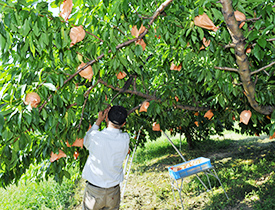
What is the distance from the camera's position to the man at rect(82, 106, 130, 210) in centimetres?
187

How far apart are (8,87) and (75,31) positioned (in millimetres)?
452

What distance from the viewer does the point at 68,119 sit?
141 cm

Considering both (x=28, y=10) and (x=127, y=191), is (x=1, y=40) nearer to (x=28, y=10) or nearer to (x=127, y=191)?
(x=28, y=10)

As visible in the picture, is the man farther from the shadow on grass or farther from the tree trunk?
the shadow on grass

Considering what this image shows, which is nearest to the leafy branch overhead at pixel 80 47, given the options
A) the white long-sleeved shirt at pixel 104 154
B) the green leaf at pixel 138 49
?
the green leaf at pixel 138 49

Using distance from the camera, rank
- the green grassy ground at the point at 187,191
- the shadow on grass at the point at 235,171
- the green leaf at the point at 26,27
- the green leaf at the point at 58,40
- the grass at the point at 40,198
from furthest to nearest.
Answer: the grass at the point at 40,198, the green grassy ground at the point at 187,191, the shadow on grass at the point at 235,171, the green leaf at the point at 58,40, the green leaf at the point at 26,27

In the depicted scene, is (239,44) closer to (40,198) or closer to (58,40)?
(58,40)

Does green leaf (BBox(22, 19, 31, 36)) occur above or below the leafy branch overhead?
above

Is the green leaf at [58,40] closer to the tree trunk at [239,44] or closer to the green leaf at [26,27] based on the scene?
the green leaf at [26,27]

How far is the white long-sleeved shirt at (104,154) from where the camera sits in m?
1.86

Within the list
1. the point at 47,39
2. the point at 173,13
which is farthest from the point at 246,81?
the point at 47,39

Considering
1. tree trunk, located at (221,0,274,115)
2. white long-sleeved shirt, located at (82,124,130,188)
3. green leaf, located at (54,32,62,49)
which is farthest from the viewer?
white long-sleeved shirt, located at (82,124,130,188)

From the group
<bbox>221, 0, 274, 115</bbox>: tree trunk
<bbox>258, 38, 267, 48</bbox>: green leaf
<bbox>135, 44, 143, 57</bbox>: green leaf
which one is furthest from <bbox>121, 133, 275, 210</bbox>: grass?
<bbox>135, 44, 143, 57</bbox>: green leaf

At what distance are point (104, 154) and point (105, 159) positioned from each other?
4 cm
